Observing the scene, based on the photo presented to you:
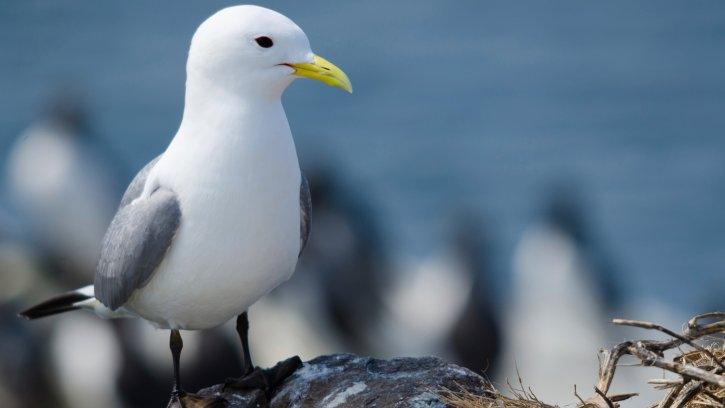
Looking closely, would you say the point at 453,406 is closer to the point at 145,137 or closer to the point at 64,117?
the point at 64,117

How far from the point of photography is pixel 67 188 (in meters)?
16.5

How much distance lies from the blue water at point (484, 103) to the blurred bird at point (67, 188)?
4193 millimetres

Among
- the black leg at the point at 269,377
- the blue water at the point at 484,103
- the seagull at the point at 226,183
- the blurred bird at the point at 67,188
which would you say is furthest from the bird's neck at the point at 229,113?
the blue water at the point at 484,103

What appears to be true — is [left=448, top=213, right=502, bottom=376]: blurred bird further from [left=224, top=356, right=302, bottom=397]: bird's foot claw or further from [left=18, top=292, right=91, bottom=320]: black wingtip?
[left=224, top=356, right=302, bottom=397]: bird's foot claw

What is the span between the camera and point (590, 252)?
1736cm

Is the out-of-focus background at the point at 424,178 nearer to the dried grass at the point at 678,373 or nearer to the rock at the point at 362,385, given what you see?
the rock at the point at 362,385

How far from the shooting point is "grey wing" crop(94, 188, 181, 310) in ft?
19.0

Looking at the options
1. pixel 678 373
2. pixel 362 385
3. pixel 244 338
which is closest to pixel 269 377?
pixel 244 338

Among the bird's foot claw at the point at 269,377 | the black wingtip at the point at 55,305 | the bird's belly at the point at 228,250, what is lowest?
the bird's foot claw at the point at 269,377

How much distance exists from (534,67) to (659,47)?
3.25m

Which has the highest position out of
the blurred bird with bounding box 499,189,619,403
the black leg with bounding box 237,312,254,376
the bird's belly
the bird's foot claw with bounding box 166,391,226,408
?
the bird's belly

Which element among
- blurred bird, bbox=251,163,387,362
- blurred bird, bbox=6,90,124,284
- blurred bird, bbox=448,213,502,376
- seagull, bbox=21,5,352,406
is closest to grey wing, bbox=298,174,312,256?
seagull, bbox=21,5,352,406

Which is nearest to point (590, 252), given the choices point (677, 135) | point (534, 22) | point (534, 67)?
point (677, 135)

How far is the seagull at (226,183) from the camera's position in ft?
18.5
